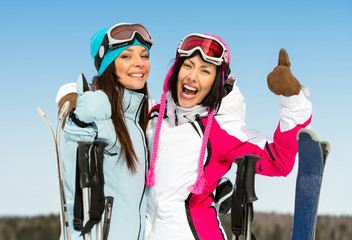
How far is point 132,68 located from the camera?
9.46ft

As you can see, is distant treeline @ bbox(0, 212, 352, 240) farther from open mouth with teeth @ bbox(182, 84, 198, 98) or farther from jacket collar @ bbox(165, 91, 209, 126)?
open mouth with teeth @ bbox(182, 84, 198, 98)

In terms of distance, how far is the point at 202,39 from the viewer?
2.89 meters

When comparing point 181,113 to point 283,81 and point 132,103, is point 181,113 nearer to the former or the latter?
point 132,103

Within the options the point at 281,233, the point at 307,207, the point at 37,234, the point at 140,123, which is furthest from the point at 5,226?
the point at 307,207

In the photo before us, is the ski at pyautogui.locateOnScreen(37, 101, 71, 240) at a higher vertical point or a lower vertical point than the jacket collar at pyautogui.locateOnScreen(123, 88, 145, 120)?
lower

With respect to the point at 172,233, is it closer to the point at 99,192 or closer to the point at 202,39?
the point at 99,192

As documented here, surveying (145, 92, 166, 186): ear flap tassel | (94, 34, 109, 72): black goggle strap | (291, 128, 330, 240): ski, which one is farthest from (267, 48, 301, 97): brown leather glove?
(94, 34, 109, 72): black goggle strap

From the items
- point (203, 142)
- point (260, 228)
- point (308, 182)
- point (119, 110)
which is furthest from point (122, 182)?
point (260, 228)

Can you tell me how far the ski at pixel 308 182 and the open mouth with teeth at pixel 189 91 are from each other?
759mm

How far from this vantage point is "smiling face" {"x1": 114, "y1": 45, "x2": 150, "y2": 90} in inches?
113

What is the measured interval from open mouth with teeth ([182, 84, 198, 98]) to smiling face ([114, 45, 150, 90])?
0.29 metres

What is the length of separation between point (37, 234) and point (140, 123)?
6828 mm

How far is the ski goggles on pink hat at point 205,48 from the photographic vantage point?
A: 282 cm

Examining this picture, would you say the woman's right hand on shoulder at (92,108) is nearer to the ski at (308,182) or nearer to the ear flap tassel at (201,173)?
the ear flap tassel at (201,173)
